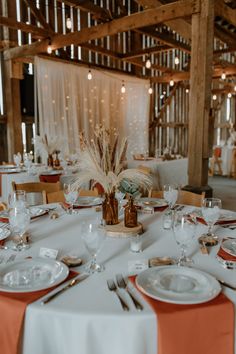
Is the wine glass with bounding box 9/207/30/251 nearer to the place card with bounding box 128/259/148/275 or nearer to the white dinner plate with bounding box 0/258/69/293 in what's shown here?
the white dinner plate with bounding box 0/258/69/293

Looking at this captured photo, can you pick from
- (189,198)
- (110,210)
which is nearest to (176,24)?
(189,198)

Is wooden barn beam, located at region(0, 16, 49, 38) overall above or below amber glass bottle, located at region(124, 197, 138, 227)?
above

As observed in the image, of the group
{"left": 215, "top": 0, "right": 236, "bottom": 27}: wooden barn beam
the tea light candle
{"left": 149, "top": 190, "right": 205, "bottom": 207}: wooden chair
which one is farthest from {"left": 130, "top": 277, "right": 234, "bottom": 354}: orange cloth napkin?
{"left": 215, "top": 0, "right": 236, "bottom": 27}: wooden barn beam

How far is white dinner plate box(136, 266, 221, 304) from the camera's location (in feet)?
3.79

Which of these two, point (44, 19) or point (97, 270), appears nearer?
point (97, 270)

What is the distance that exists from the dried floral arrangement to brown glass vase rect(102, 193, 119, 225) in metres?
0.07

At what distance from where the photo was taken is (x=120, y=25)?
17.2ft

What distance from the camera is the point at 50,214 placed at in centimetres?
Result: 230

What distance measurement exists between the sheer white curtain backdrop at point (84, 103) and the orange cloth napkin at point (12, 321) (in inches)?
210

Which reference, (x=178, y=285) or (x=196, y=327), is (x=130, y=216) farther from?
(x=196, y=327)

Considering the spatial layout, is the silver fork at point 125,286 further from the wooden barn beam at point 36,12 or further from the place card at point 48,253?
the wooden barn beam at point 36,12

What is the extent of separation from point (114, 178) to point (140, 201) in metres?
0.77

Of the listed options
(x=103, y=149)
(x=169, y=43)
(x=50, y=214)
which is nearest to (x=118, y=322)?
(x=103, y=149)

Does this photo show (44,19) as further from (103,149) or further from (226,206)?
(103,149)
